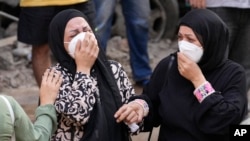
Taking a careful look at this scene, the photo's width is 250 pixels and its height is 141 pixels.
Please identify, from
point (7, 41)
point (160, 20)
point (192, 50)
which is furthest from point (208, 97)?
point (160, 20)

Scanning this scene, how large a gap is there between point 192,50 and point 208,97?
263 mm

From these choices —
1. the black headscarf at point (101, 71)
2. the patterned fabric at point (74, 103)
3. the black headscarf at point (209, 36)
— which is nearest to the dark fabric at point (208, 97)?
the black headscarf at point (209, 36)

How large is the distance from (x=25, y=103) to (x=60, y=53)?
1919mm

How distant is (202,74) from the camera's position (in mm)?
3109

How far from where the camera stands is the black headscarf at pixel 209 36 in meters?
3.14

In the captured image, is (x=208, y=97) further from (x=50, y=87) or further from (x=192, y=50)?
(x=50, y=87)

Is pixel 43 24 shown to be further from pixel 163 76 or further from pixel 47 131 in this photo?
pixel 47 131

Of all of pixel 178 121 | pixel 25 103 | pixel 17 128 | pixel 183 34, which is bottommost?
pixel 25 103

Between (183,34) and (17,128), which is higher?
(183,34)

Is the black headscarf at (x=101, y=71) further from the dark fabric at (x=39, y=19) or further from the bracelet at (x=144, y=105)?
the dark fabric at (x=39, y=19)

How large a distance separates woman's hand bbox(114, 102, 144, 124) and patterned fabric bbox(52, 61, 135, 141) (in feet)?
0.49

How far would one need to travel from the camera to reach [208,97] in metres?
3.02

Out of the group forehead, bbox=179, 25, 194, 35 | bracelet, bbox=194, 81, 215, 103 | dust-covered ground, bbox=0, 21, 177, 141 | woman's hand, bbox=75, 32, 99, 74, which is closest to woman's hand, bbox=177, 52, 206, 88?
bracelet, bbox=194, 81, 215, 103

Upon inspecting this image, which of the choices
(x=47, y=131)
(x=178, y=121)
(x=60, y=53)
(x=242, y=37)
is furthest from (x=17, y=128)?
(x=242, y=37)
